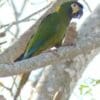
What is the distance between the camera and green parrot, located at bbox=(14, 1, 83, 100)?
207 centimetres

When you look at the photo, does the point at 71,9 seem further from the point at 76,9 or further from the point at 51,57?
the point at 51,57

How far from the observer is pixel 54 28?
219 centimetres

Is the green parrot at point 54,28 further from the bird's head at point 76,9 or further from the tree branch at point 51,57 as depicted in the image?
the tree branch at point 51,57

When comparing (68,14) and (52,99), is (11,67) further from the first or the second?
(68,14)

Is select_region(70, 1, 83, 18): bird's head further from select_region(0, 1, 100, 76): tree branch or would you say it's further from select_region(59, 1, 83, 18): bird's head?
select_region(0, 1, 100, 76): tree branch

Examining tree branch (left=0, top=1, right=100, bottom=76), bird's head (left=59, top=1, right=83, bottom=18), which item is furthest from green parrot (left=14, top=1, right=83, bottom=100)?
tree branch (left=0, top=1, right=100, bottom=76)

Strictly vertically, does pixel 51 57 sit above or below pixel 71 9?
below

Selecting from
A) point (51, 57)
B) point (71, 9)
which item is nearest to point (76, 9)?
point (71, 9)

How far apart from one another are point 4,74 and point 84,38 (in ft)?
1.31

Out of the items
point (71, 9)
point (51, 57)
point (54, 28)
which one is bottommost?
point (51, 57)

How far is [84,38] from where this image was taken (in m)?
1.71

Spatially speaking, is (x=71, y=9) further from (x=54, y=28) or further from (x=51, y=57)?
(x=51, y=57)

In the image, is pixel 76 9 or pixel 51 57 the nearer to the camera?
pixel 51 57

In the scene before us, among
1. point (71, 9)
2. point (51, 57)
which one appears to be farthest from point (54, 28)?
point (51, 57)
